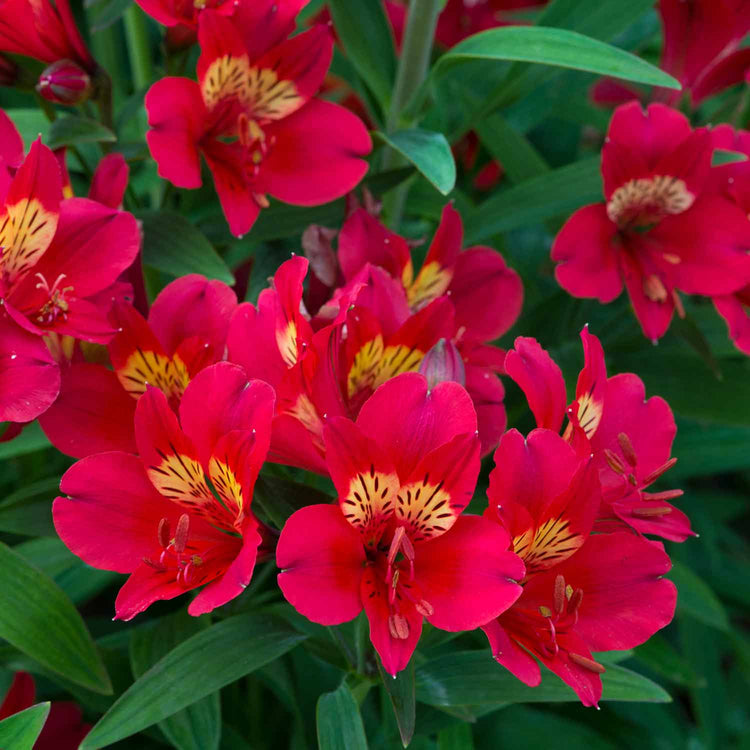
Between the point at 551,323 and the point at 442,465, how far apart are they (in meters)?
0.63

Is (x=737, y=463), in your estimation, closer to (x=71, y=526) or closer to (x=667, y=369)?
(x=667, y=369)

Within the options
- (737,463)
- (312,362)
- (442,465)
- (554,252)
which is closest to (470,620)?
(442,465)

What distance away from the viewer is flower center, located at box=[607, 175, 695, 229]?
0.92m

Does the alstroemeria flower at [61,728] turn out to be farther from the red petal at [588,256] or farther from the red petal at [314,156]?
the red petal at [588,256]

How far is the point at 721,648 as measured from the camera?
4.98 ft

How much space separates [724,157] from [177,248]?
551 mm

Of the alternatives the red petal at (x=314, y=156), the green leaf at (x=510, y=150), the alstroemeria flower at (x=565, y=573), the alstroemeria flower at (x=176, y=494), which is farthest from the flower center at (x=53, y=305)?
the green leaf at (x=510, y=150)

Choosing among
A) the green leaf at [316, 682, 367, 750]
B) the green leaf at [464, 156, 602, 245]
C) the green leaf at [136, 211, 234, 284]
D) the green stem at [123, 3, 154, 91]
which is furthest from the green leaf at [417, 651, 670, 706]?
the green stem at [123, 3, 154, 91]

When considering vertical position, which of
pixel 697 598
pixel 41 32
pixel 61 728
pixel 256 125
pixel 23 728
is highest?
pixel 41 32

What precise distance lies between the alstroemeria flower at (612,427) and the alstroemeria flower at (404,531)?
0.07 m

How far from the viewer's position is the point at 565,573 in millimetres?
643

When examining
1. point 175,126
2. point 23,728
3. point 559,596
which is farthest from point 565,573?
point 175,126

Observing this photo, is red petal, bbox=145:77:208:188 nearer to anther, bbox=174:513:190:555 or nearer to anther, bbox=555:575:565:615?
anther, bbox=174:513:190:555

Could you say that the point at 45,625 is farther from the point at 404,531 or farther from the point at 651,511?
the point at 651,511
